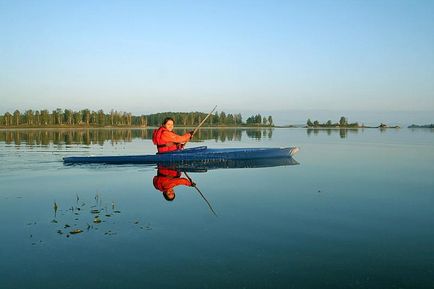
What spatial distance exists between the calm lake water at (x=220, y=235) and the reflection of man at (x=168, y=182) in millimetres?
277

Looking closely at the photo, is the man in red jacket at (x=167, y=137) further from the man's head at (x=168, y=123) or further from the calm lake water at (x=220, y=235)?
the calm lake water at (x=220, y=235)

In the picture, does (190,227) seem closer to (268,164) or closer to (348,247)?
(348,247)

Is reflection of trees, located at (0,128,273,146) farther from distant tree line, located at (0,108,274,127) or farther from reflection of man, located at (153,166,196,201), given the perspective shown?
distant tree line, located at (0,108,274,127)

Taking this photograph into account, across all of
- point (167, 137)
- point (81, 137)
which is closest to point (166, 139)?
point (167, 137)

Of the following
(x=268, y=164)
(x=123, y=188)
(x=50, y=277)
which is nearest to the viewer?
(x=50, y=277)

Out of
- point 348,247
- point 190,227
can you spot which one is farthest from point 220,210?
point 348,247

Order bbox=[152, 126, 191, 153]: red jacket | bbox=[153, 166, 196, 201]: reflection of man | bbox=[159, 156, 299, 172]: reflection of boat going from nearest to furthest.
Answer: bbox=[153, 166, 196, 201]: reflection of man
bbox=[159, 156, 299, 172]: reflection of boat
bbox=[152, 126, 191, 153]: red jacket

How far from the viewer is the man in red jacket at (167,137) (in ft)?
54.3

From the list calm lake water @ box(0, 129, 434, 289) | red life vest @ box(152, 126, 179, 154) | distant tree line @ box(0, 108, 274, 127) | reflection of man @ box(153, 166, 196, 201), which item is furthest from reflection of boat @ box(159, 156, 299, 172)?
distant tree line @ box(0, 108, 274, 127)

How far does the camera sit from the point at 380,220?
7324 millimetres

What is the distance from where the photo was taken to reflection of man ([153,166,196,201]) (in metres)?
10.1

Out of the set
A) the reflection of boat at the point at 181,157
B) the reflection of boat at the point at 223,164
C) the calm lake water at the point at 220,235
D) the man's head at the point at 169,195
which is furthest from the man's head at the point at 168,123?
the man's head at the point at 169,195

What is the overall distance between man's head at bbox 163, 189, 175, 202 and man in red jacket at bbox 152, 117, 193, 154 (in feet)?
20.5

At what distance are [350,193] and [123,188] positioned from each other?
240 inches
